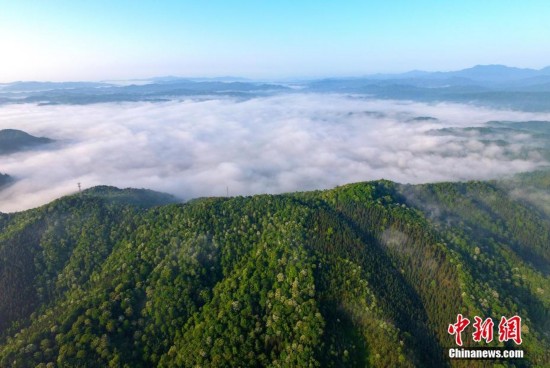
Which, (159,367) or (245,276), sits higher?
(245,276)

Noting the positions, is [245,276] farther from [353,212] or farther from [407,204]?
[407,204]

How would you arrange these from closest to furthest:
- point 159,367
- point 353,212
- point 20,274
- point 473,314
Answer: point 159,367, point 473,314, point 20,274, point 353,212

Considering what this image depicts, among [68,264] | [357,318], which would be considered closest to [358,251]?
[357,318]

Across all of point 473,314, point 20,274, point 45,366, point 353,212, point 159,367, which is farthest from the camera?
point 353,212

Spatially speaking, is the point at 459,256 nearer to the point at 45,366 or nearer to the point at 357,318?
the point at 357,318

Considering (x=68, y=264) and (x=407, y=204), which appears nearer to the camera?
(x=68, y=264)

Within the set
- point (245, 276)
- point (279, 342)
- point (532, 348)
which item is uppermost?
point (245, 276)

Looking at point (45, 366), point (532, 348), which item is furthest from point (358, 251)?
point (45, 366)
